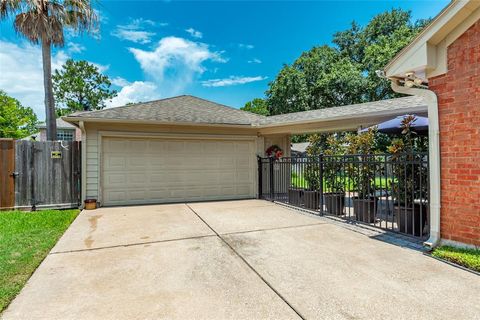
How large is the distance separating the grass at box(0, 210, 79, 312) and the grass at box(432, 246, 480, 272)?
5099 millimetres

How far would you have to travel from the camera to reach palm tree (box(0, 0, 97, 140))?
9609 mm

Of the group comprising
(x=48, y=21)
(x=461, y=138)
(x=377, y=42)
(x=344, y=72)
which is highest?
(x=377, y=42)

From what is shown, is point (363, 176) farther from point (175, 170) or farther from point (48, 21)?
point (48, 21)

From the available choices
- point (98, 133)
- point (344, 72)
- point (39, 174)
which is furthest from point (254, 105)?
point (39, 174)

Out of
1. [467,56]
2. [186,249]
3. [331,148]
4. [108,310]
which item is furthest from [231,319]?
[331,148]

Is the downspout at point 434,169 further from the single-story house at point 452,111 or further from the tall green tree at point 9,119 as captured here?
the tall green tree at point 9,119

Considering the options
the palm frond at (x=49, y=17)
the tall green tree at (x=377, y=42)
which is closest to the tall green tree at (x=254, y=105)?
the tall green tree at (x=377, y=42)

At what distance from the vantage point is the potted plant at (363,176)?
5711 mm

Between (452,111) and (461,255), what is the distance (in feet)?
6.55

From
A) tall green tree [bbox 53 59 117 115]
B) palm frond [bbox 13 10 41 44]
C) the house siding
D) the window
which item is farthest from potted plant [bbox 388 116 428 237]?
tall green tree [bbox 53 59 117 115]

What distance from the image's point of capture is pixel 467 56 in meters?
3.80

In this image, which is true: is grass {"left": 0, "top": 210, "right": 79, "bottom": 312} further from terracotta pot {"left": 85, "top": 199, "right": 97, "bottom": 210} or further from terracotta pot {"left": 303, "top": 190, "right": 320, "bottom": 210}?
terracotta pot {"left": 303, "top": 190, "right": 320, "bottom": 210}

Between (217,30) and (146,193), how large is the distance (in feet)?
38.7

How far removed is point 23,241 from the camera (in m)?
4.64
